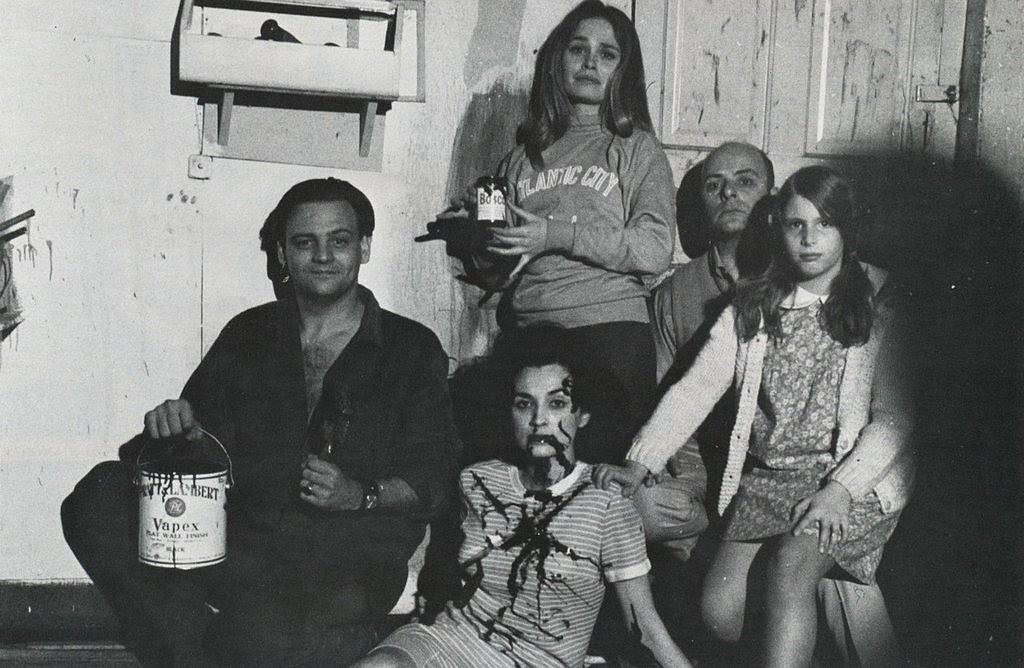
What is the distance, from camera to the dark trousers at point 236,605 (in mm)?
2576

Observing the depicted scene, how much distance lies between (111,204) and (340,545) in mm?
1225

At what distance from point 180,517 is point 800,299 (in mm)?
1797

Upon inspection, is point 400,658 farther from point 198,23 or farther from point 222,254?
point 198,23

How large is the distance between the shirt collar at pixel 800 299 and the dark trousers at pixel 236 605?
4.75 ft

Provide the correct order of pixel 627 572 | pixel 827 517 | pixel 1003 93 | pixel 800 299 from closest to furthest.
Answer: pixel 627 572
pixel 827 517
pixel 800 299
pixel 1003 93

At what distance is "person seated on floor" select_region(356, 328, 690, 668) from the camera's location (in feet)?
7.94

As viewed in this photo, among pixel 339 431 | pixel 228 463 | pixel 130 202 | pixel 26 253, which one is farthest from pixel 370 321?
pixel 26 253

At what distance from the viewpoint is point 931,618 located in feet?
9.80

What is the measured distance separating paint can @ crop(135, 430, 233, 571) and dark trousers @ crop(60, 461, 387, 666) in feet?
0.22

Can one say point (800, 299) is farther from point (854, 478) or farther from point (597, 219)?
point (597, 219)

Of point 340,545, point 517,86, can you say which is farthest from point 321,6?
point 340,545

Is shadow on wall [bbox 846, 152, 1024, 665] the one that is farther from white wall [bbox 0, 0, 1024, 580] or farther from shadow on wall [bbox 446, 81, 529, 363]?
shadow on wall [bbox 446, 81, 529, 363]

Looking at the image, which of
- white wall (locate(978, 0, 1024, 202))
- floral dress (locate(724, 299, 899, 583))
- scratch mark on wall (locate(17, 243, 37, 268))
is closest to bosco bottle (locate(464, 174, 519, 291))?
floral dress (locate(724, 299, 899, 583))

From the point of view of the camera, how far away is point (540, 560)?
2.48 metres
